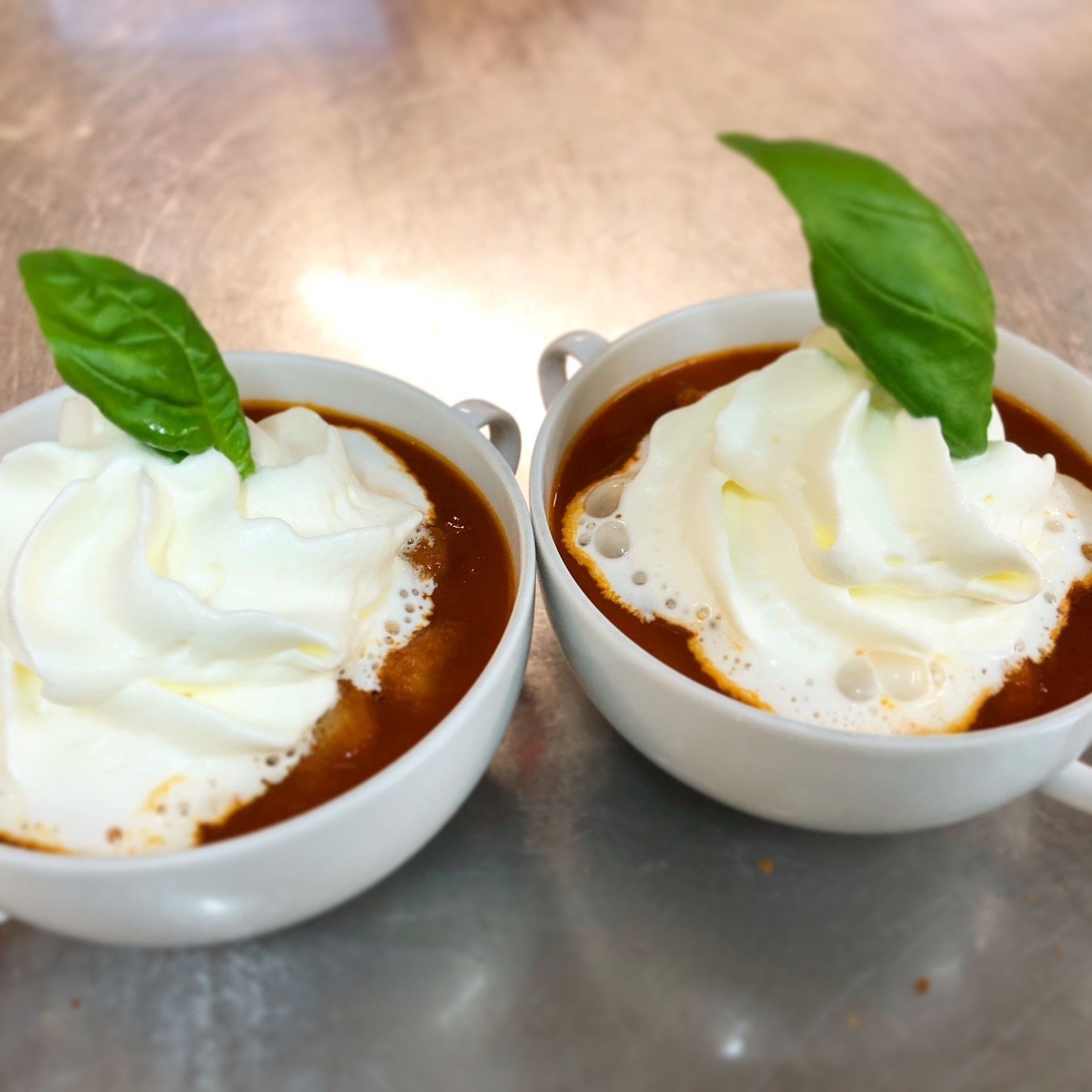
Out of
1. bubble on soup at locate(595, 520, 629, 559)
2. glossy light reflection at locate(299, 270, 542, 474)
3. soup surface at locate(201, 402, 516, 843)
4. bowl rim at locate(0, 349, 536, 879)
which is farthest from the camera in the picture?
glossy light reflection at locate(299, 270, 542, 474)

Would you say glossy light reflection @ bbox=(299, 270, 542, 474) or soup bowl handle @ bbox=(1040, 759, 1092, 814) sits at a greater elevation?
soup bowl handle @ bbox=(1040, 759, 1092, 814)

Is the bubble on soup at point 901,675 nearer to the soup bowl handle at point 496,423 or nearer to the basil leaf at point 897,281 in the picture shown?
the basil leaf at point 897,281

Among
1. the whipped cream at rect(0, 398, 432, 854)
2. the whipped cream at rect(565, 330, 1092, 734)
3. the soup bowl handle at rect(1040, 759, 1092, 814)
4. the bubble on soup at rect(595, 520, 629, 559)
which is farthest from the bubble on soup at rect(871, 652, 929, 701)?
the whipped cream at rect(0, 398, 432, 854)

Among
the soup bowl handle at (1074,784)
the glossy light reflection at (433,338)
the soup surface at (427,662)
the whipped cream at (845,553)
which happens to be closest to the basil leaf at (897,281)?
the whipped cream at (845,553)

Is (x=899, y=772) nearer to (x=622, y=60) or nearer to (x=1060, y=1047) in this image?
(x=1060, y=1047)

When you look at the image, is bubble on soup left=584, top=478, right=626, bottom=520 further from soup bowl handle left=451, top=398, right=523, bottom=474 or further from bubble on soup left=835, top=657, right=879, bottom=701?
bubble on soup left=835, top=657, right=879, bottom=701

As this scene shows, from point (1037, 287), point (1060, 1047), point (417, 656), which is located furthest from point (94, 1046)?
point (1037, 287)

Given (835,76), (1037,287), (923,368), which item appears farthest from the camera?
(835,76)

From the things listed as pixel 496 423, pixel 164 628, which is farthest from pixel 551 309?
pixel 164 628
